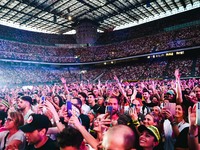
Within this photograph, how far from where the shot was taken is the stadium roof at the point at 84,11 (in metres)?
29.1

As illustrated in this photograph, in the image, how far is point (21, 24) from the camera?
3878 centimetres

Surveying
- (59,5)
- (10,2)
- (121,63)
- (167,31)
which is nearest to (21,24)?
(10,2)

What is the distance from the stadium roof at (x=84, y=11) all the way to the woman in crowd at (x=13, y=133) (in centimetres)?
2654

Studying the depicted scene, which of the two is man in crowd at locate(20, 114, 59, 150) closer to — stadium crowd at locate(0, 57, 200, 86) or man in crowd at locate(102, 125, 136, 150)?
man in crowd at locate(102, 125, 136, 150)

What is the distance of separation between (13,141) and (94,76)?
137 ft

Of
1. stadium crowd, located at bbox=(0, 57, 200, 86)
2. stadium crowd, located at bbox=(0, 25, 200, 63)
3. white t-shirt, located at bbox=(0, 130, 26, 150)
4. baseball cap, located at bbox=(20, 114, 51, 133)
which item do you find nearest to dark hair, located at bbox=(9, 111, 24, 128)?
white t-shirt, located at bbox=(0, 130, 26, 150)

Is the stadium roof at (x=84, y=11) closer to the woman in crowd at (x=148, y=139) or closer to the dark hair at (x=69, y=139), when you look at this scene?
the woman in crowd at (x=148, y=139)

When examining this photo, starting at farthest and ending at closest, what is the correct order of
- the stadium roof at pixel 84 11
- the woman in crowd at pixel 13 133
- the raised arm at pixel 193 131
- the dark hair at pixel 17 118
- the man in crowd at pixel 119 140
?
the stadium roof at pixel 84 11 → the dark hair at pixel 17 118 → the woman in crowd at pixel 13 133 → the raised arm at pixel 193 131 → the man in crowd at pixel 119 140

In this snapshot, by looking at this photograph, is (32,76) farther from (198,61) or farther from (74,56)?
(198,61)

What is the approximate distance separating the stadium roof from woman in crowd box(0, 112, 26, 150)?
26.5 m

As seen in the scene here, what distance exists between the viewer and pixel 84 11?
33.0 metres

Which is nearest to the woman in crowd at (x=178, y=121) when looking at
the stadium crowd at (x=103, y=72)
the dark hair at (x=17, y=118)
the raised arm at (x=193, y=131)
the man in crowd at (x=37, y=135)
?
A: the raised arm at (x=193, y=131)

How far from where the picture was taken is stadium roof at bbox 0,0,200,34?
95.4 feet

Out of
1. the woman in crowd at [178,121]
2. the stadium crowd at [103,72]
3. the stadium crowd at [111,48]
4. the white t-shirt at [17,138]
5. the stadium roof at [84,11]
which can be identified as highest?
the stadium roof at [84,11]
